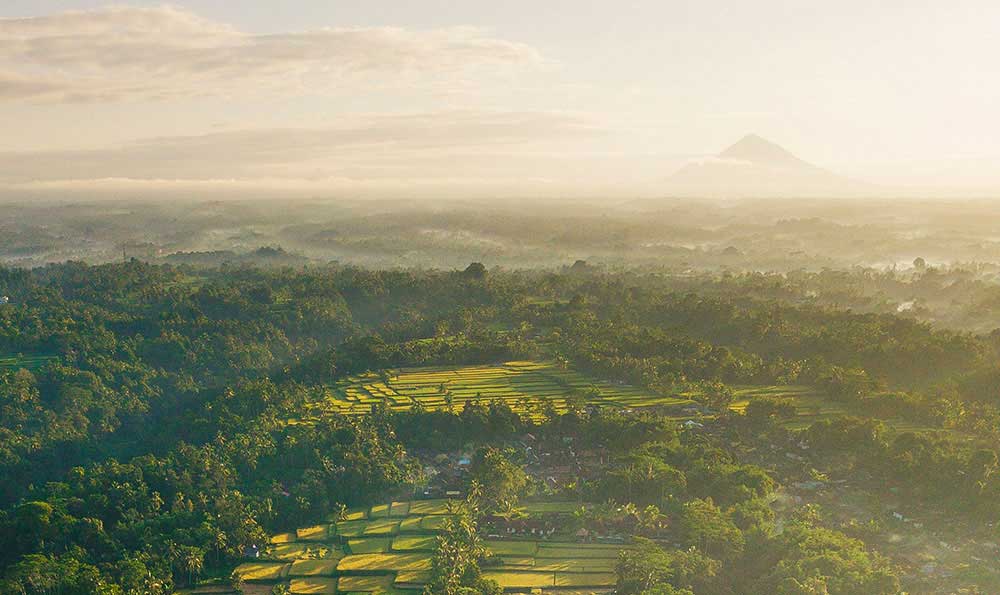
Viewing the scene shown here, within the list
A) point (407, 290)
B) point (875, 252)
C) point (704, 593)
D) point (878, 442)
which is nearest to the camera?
point (704, 593)

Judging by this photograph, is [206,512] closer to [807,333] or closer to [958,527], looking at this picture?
[958,527]

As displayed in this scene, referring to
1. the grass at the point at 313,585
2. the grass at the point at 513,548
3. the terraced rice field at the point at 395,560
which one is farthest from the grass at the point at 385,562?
the grass at the point at 513,548

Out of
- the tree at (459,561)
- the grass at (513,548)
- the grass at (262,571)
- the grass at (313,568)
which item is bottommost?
the grass at (262,571)

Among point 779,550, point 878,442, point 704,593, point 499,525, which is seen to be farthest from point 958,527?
point 499,525

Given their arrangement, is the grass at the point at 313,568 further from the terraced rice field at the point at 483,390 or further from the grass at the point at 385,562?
the terraced rice field at the point at 483,390

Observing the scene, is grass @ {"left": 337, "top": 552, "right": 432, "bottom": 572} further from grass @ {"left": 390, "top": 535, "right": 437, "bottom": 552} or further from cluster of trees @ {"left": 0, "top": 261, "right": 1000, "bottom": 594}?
cluster of trees @ {"left": 0, "top": 261, "right": 1000, "bottom": 594}

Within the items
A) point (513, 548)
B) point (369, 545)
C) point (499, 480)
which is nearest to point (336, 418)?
point (369, 545)
